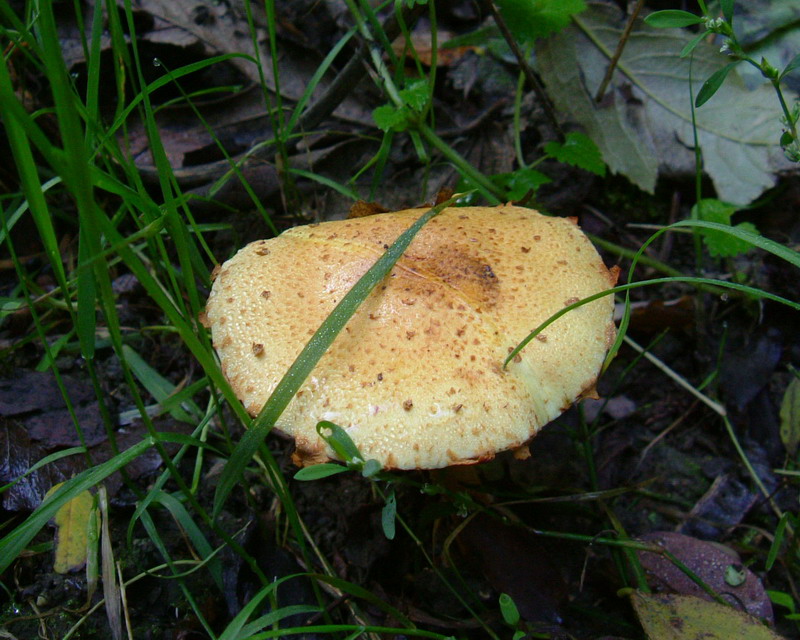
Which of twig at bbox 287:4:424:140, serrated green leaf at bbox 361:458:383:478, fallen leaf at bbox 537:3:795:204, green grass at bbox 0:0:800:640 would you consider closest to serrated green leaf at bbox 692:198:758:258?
green grass at bbox 0:0:800:640

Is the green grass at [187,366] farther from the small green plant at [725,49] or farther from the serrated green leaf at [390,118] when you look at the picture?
the small green plant at [725,49]

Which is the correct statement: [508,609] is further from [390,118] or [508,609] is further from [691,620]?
[390,118]

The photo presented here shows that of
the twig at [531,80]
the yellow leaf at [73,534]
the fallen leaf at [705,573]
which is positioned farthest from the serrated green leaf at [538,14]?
the yellow leaf at [73,534]

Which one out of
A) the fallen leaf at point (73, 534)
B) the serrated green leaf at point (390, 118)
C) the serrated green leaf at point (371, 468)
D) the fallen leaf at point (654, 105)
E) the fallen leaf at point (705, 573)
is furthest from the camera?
the fallen leaf at point (654, 105)

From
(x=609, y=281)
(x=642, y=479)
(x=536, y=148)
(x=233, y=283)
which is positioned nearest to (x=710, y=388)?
(x=642, y=479)

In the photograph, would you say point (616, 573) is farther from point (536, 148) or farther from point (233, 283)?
point (536, 148)


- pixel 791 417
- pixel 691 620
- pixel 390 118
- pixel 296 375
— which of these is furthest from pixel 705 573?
pixel 390 118

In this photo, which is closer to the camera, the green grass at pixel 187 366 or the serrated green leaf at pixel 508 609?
the green grass at pixel 187 366

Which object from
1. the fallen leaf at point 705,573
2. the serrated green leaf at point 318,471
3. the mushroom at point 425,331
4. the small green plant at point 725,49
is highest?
the small green plant at point 725,49

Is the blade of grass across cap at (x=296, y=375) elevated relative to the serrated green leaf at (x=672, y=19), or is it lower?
lower
